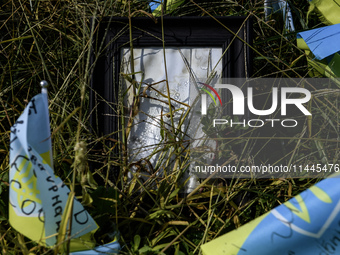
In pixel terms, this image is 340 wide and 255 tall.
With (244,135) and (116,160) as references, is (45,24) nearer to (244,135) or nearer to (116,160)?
(116,160)

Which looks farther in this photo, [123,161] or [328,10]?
[328,10]

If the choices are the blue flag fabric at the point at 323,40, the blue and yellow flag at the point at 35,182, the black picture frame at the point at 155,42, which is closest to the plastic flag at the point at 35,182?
the blue and yellow flag at the point at 35,182

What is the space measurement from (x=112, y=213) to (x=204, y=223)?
19cm

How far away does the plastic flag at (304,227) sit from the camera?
66cm

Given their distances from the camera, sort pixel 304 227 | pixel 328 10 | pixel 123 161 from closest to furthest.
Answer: pixel 304 227 → pixel 123 161 → pixel 328 10

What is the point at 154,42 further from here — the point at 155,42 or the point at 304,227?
the point at 304,227

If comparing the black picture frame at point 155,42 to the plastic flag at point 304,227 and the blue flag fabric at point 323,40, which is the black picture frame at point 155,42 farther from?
the plastic flag at point 304,227

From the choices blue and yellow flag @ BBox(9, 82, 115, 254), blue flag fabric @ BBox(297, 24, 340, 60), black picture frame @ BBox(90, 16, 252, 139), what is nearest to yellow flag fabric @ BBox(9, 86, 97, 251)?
blue and yellow flag @ BBox(9, 82, 115, 254)

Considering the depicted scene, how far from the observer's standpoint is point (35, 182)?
67cm

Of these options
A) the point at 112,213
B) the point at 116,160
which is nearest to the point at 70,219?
the point at 112,213

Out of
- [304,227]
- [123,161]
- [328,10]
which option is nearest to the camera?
[304,227]

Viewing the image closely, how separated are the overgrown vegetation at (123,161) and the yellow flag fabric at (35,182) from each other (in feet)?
0.17

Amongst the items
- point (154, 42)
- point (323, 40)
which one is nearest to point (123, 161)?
point (154, 42)

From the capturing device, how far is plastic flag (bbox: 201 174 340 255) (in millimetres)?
664
